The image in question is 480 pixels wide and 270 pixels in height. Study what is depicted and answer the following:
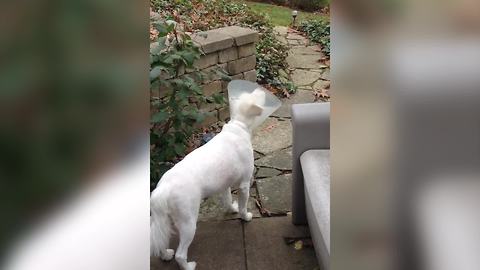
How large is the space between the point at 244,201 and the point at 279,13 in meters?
5.76

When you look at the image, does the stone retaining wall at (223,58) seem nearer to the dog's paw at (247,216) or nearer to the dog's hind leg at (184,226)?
the dog's paw at (247,216)

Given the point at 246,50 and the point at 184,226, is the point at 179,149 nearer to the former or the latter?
the point at 184,226

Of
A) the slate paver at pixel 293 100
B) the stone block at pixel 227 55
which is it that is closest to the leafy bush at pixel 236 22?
the slate paver at pixel 293 100

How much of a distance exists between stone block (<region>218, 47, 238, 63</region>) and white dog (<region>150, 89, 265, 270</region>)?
169 cm

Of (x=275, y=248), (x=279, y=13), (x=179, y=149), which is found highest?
(x=279, y=13)

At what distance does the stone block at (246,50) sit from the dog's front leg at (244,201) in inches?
74.7

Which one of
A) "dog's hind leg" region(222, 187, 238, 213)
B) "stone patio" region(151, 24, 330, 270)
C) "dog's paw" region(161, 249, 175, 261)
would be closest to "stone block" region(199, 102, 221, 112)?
"stone patio" region(151, 24, 330, 270)

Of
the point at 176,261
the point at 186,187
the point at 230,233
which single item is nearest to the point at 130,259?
the point at 186,187

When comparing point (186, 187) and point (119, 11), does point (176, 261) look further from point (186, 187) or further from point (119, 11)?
point (119, 11)

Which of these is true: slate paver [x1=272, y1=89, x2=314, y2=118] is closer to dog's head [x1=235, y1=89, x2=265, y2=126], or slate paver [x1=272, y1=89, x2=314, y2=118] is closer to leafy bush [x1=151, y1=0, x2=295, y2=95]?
leafy bush [x1=151, y1=0, x2=295, y2=95]

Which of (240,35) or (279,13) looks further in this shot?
(279,13)

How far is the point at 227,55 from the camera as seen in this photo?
3.97 m

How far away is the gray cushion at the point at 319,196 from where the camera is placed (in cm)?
172

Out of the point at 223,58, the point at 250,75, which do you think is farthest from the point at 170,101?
the point at 250,75
